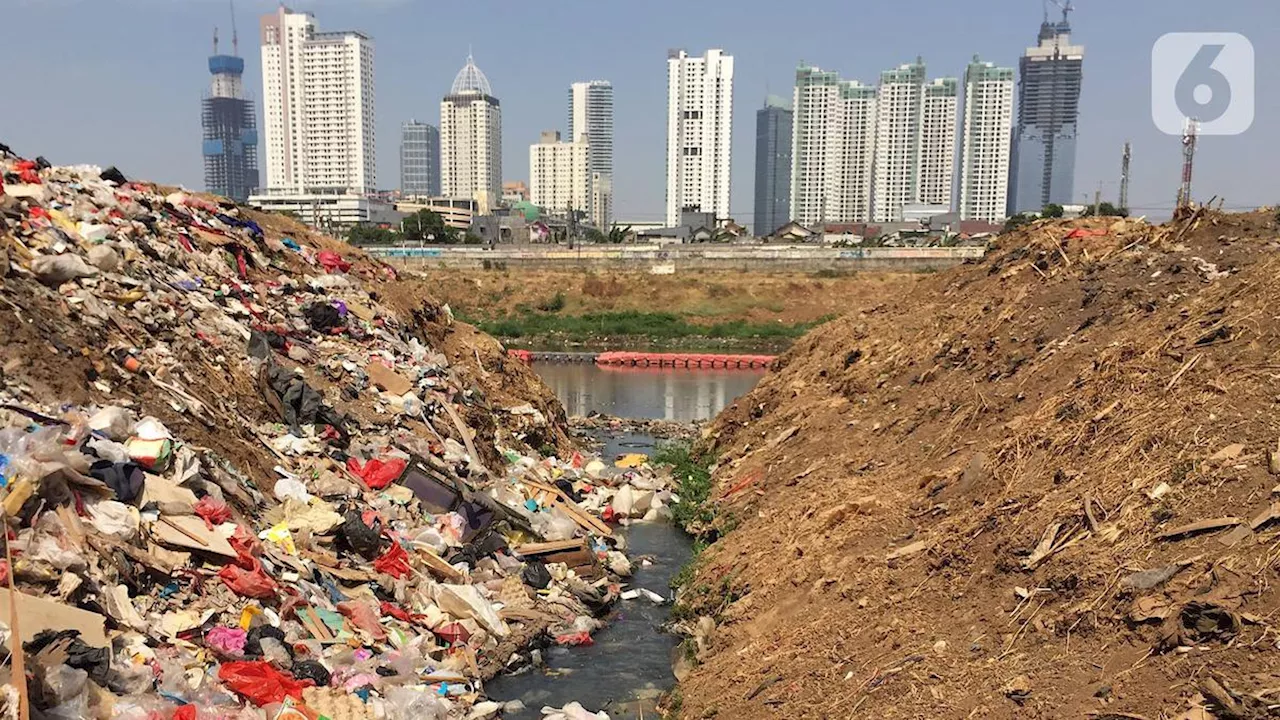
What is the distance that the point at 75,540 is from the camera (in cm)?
515

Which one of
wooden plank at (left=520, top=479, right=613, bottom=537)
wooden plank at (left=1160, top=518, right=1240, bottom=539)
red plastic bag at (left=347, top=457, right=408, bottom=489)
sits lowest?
wooden plank at (left=520, top=479, right=613, bottom=537)

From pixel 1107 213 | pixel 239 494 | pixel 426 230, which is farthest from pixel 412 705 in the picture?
pixel 426 230

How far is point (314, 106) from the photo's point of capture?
13350 cm

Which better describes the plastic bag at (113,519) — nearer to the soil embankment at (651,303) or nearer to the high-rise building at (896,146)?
the soil embankment at (651,303)

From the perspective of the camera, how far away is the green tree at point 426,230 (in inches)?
2680

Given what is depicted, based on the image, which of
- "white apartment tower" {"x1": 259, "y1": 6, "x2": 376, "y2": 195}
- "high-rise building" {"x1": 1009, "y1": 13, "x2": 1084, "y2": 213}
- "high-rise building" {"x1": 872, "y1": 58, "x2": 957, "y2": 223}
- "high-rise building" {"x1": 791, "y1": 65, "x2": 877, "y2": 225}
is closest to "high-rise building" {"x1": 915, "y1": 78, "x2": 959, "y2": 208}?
"high-rise building" {"x1": 872, "y1": 58, "x2": 957, "y2": 223}

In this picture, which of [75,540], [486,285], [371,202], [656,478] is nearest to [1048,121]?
[371,202]

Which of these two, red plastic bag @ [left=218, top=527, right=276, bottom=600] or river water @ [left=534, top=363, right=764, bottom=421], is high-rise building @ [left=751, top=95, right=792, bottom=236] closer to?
river water @ [left=534, top=363, right=764, bottom=421]

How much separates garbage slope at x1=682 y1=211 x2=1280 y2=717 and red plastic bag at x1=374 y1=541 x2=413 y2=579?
9.07 ft

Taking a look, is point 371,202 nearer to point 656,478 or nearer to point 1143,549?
point 656,478

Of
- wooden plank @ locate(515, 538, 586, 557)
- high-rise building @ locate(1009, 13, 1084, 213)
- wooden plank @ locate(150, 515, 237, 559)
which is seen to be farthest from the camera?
high-rise building @ locate(1009, 13, 1084, 213)

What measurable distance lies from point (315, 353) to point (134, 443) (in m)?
4.43

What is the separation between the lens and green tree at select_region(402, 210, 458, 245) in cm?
6806

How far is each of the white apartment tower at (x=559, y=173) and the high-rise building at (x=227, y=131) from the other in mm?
76532
